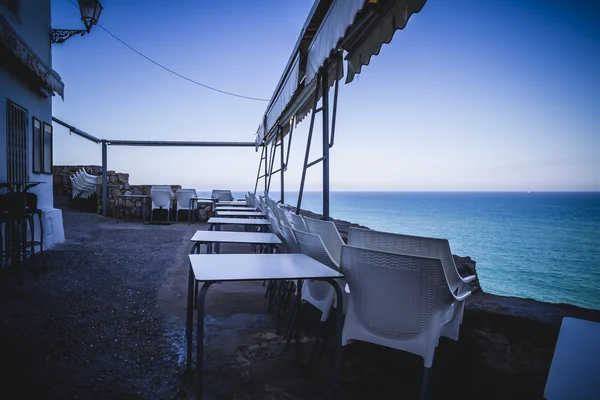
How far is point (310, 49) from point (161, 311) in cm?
281

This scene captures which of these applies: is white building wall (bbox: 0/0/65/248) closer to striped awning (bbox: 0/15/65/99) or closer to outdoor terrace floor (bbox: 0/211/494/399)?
striped awning (bbox: 0/15/65/99)

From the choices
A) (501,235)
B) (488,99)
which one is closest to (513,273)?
(488,99)

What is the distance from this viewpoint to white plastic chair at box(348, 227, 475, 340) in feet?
5.48

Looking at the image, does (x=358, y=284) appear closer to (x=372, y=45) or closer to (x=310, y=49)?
(x=372, y=45)

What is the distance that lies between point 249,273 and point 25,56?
4667 millimetres

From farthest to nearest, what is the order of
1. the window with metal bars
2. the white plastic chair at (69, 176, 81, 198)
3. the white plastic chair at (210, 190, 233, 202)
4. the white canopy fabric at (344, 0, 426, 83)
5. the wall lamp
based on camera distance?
the white plastic chair at (69, 176, 81, 198) < the white plastic chair at (210, 190, 233, 202) < the wall lamp < the window with metal bars < the white canopy fabric at (344, 0, 426, 83)

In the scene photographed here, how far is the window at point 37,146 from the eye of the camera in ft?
17.3

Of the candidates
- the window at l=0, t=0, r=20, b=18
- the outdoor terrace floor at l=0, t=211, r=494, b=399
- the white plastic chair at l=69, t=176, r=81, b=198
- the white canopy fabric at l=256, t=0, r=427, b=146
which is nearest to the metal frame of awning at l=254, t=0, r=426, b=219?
the white canopy fabric at l=256, t=0, r=427, b=146

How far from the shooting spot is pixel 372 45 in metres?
2.46

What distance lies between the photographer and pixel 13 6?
4426 millimetres

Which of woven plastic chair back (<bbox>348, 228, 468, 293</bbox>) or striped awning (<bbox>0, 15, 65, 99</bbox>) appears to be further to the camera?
striped awning (<bbox>0, 15, 65, 99</bbox>)

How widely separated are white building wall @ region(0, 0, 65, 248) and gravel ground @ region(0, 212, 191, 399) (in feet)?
4.01

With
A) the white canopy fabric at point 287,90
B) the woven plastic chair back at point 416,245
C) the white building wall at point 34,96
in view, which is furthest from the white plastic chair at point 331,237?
the white building wall at point 34,96

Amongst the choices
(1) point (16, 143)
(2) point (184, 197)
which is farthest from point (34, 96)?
(2) point (184, 197)
